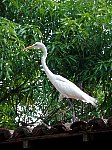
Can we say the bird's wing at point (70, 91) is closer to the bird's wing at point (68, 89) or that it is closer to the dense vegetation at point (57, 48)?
the bird's wing at point (68, 89)

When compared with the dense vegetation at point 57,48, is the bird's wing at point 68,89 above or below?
below

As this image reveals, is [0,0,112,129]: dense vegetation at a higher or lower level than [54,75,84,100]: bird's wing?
higher

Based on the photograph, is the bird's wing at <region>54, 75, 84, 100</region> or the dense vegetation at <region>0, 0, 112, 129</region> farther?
the dense vegetation at <region>0, 0, 112, 129</region>

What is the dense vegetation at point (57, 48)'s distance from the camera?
741 centimetres

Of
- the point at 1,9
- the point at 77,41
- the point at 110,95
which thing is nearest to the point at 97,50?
the point at 77,41

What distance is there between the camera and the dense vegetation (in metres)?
7.41

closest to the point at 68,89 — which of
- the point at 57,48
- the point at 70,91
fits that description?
the point at 70,91

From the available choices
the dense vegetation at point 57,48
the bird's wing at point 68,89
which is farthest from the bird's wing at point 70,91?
the dense vegetation at point 57,48

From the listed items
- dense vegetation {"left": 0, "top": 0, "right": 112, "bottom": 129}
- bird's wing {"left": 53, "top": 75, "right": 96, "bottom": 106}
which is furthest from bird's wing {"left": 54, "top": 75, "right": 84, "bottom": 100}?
dense vegetation {"left": 0, "top": 0, "right": 112, "bottom": 129}

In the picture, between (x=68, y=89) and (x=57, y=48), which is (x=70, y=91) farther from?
(x=57, y=48)

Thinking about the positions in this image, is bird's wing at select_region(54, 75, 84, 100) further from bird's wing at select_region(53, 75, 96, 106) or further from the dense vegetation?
the dense vegetation

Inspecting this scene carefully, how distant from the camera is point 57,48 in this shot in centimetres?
770

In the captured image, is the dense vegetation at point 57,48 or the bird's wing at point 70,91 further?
the dense vegetation at point 57,48

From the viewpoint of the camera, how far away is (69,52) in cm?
793
